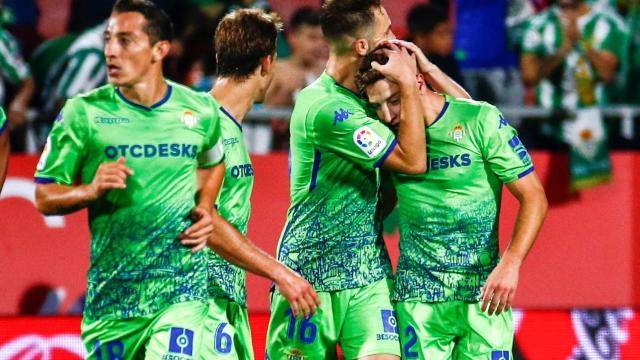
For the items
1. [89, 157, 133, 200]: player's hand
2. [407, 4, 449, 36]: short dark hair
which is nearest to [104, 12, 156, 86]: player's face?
[89, 157, 133, 200]: player's hand

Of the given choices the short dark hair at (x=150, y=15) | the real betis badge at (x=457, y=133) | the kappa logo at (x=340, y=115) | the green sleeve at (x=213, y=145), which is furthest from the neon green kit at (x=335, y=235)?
the short dark hair at (x=150, y=15)

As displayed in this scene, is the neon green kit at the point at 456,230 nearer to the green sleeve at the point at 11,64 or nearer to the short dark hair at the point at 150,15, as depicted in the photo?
the short dark hair at the point at 150,15

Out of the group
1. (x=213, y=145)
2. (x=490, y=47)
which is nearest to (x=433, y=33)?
(x=490, y=47)

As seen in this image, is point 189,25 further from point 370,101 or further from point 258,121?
point 370,101

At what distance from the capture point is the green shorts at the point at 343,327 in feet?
18.5

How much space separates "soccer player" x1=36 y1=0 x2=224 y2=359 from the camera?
4.96 m

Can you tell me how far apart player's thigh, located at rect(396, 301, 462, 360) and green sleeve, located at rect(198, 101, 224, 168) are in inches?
45.6

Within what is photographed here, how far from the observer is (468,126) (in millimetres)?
5594

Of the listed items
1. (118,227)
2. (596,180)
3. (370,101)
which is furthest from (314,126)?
(596,180)

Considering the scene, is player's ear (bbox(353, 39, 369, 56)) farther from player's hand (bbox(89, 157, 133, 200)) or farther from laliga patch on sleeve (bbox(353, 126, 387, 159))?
player's hand (bbox(89, 157, 133, 200))

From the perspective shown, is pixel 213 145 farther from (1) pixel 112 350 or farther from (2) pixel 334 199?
(1) pixel 112 350

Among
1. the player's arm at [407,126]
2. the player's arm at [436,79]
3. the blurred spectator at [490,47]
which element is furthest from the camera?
the blurred spectator at [490,47]

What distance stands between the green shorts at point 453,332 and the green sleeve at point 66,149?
1690 mm

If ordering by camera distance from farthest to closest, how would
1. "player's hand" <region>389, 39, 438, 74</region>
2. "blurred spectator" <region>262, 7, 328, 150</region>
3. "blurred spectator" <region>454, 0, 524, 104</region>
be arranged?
"blurred spectator" <region>454, 0, 524, 104</region>, "blurred spectator" <region>262, 7, 328, 150</region>, "player's hand" <region>389, 39, 438, 74</region>
